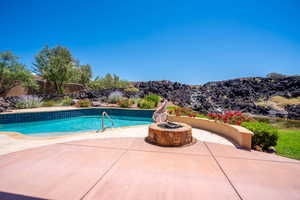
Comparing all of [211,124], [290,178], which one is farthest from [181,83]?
[290,178]

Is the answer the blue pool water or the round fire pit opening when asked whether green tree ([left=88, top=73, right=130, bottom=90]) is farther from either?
the round fire pit opening

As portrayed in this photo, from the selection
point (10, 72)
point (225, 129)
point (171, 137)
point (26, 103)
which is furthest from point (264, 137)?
point (10, 72)

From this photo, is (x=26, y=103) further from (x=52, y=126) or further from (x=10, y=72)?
(x=52, y=126)

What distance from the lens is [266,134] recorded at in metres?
3.65

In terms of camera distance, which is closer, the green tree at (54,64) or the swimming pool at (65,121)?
the swimming pool at (65,121)

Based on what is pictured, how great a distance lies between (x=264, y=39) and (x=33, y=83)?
22.3m

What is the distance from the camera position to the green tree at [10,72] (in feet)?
40.7

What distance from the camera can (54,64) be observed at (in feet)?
50.9

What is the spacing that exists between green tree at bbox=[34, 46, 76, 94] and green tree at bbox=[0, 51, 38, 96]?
6.94ft

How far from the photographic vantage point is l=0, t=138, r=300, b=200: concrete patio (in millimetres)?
1803

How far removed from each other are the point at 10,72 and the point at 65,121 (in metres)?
9.02

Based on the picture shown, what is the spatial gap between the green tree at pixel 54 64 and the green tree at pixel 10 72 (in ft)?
6.94

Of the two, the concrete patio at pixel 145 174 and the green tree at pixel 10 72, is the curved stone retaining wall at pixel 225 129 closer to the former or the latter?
the concrete patio at pixel 145 174

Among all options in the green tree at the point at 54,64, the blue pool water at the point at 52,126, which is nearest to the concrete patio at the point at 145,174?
the blue pool water at the point at 52,126
